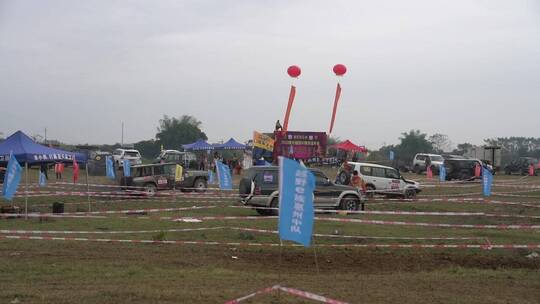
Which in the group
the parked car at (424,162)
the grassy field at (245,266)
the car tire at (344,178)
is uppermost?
the parked car at (424,162)

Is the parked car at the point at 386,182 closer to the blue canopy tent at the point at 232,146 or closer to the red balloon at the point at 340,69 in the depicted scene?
the red balloon at the point at 340,69

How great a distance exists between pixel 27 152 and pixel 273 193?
28.8 feet

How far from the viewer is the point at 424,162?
50625mm

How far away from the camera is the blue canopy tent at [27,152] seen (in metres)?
20.5

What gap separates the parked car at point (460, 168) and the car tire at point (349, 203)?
866 inches

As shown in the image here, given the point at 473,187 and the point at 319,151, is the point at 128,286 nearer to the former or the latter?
the point at 473,187

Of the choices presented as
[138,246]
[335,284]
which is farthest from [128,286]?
[138,246]

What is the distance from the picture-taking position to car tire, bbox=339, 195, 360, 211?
19.9m

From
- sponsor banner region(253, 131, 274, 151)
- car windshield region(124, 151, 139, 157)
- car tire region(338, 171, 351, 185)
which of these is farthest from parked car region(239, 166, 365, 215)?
car windshield region(124, 151, 139, 157)

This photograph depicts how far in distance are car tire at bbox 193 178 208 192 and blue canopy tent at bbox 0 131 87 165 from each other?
762cm

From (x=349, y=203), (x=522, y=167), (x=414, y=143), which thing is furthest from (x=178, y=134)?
(x=349, y=203)

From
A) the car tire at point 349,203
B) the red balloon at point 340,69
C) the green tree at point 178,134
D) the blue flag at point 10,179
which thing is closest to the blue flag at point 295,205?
the blue flag at point 10,179

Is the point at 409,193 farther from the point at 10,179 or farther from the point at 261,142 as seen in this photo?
the point at 10,179

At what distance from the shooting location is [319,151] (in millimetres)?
41031
